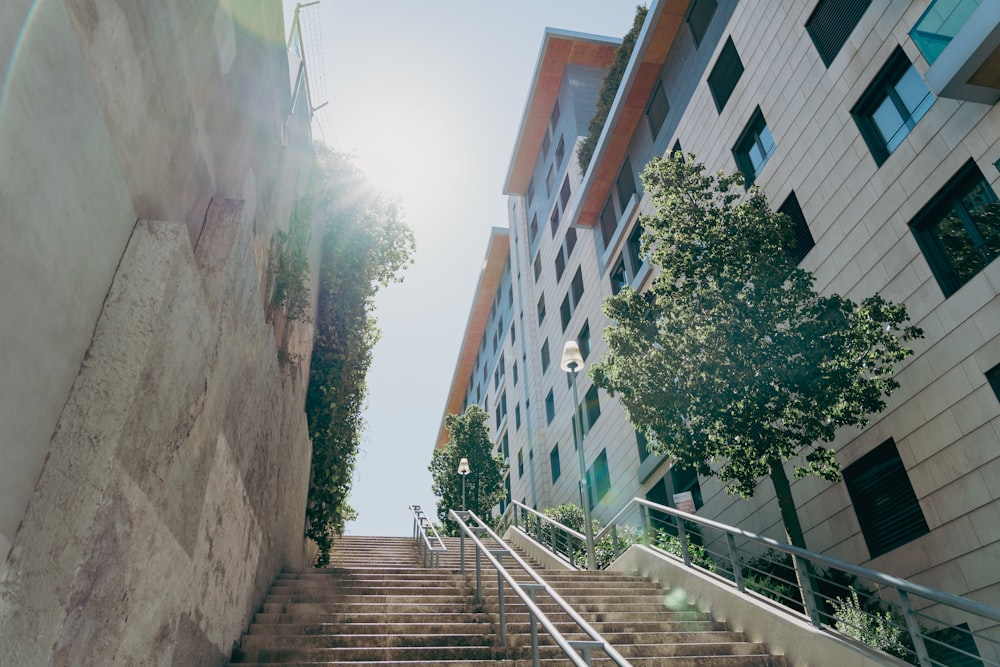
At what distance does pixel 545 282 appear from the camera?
28.5m

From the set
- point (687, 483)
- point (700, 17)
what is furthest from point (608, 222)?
point (687, 483)

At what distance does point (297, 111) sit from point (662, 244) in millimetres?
5666

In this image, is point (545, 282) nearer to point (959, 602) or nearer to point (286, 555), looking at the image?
point (286, 555)

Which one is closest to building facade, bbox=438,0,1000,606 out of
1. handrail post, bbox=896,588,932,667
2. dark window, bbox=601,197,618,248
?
dark window, bbox=601,197,618,248

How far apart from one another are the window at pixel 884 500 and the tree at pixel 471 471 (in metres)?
17.2

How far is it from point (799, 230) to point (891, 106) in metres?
2.50

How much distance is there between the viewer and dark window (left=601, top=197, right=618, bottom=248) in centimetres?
2072

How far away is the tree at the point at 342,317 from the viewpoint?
1180 centimetres

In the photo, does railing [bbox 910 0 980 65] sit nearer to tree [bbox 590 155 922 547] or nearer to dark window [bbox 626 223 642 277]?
tree [bbox 590 155 922 547]

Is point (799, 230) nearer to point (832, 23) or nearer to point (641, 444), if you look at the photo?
point (832, 23)

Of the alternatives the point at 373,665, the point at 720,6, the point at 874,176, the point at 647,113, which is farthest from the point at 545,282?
the point at 373,665

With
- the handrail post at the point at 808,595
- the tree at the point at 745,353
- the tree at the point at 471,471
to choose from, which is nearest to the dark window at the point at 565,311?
the tree at the point at 471,471

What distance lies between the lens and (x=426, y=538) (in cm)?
1151

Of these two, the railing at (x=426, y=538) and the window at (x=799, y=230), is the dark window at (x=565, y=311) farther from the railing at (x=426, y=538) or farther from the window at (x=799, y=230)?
the window at (x=799, y=230)
